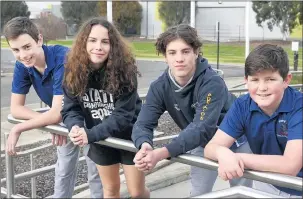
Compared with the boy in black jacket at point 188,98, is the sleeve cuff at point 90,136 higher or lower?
lower

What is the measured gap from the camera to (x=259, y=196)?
4.44ft

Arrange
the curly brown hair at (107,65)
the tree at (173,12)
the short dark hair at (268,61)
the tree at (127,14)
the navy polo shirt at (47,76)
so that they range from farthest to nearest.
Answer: the tree at (173,12) → the tree at (127,14) → the navy polo shirt at (47,76) → the curly brown hair at (107,65) → the short dark hair at (268,61)

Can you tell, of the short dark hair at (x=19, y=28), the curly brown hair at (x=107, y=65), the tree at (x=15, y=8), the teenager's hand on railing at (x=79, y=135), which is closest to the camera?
the teenager's hand on railing at (x=79, y=135)

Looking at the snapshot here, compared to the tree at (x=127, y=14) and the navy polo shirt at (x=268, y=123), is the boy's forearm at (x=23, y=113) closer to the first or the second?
the navy polo shirt at (x=268, y=123)

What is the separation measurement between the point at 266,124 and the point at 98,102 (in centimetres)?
89

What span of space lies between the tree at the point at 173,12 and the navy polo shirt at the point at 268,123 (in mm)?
9101

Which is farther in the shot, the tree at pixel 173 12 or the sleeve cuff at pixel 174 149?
the tree at pixel 173 12

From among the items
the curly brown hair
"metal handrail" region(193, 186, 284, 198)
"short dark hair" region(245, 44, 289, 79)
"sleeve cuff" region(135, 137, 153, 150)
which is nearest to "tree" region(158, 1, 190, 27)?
the curly brown hair

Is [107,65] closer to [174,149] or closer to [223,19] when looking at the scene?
[174,149]

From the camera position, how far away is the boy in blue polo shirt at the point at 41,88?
261 centimetres

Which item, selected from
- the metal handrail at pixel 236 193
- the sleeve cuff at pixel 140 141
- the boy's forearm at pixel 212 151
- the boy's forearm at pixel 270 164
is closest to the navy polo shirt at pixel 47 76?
the sleeve cuff at pixel 140 141

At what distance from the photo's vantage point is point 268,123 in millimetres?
1992

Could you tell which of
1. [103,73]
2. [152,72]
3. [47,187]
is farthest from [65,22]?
[103,73]

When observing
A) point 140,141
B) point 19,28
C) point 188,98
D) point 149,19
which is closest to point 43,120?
point 19,28
